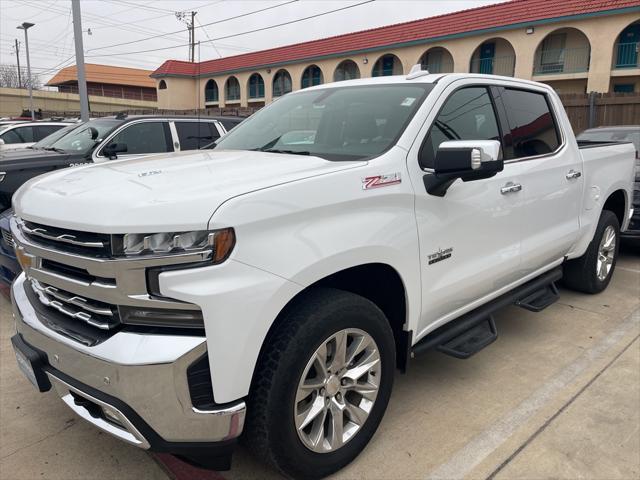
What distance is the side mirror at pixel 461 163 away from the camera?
2613 mm

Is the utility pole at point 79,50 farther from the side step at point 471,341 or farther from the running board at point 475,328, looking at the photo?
the side step at point 471,341

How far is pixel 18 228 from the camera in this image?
2.62 metres

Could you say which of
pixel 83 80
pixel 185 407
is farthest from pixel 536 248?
pixel 83 80

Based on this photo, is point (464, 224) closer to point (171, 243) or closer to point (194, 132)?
point (171, 243)

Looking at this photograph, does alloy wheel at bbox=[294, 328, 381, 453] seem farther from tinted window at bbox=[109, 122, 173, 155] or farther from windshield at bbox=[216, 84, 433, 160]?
tinted window at bbox=[109, 122, 173, 155]

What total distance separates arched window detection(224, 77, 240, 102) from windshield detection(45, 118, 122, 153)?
37.5 meters

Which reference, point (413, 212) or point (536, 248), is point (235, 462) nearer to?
point (413, 212)

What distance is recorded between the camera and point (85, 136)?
7480mm

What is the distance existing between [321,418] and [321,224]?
90 centimetres

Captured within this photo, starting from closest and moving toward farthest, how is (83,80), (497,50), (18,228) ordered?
1. (18,228)
2. (83,80)
3. (497,50)

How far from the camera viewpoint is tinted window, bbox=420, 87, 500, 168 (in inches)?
118

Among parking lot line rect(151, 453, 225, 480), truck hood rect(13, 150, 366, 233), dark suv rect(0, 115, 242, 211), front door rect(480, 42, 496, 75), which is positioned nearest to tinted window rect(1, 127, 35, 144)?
dark suv rect(0, 115, 242, 211)

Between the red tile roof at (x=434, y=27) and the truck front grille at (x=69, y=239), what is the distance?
26373 mm

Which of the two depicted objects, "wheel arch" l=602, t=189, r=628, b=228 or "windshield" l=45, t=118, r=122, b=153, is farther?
"windshield" l=45, t=118, r=122, b=153
